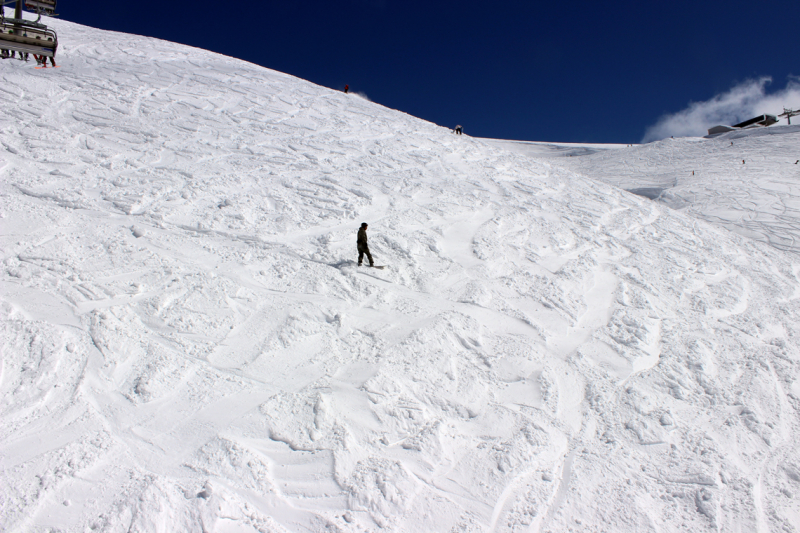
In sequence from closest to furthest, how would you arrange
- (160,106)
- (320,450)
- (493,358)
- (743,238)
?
(320,450) → (493,358) → (743,238) → (160,106)

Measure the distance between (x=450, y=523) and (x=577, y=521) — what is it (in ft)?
Result: 3.77

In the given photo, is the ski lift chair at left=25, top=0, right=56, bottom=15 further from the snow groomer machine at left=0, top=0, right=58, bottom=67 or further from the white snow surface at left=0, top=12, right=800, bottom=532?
the white snow surface at left=0, top=12, right=800, bottom=532

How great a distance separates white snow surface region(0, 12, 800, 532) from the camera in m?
3.87

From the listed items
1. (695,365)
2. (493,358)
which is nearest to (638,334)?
(695,365)

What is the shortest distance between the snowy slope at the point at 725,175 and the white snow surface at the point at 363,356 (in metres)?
1.87

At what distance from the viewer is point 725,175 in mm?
17250

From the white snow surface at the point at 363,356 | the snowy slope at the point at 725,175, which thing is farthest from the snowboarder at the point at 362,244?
the snowy slope at the point at 725,175

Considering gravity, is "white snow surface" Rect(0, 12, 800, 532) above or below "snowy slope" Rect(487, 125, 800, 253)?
below

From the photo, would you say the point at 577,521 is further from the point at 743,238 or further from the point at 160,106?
the point at 160,106

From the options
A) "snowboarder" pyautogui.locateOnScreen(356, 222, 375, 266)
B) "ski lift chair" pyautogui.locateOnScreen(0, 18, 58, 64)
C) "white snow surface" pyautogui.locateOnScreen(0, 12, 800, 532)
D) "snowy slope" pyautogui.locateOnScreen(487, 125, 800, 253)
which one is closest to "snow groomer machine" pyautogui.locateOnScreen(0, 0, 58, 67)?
"ski lift chair" pyautogui.locateOnScreen(0, 18, 58, 64)

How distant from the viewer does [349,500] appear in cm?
382

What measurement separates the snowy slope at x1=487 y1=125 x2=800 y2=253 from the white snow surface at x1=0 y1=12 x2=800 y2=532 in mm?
1874

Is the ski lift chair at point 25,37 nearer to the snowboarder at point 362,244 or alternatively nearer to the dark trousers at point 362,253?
the snowboarder at point 362,244

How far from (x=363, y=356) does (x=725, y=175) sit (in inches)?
727
